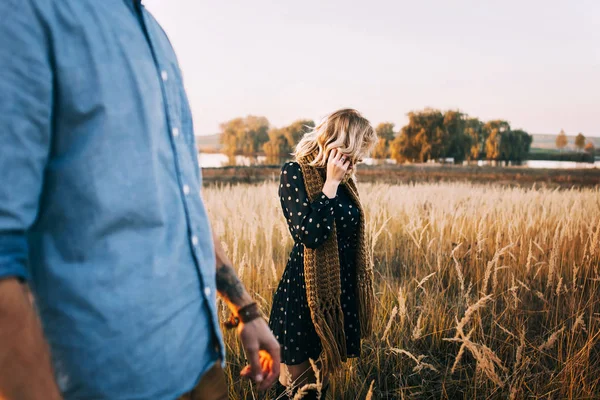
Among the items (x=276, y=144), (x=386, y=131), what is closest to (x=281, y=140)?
(x=276, y=144)

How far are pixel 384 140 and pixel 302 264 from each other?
61.0m

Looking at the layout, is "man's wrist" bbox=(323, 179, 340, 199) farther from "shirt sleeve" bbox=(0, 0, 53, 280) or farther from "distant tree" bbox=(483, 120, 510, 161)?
"distant tree" bbox=(483, 120, 510, 161)

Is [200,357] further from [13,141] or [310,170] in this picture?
[310,170]


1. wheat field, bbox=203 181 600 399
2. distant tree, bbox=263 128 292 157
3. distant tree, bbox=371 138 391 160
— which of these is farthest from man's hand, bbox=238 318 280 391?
distant tree, bbox=263 128 292 157

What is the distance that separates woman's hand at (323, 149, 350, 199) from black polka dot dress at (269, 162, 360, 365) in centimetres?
5

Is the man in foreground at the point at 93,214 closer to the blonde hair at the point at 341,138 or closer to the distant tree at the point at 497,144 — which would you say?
the blonde hair at the point at 341,138

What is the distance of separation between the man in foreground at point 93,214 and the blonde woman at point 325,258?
1283 mm

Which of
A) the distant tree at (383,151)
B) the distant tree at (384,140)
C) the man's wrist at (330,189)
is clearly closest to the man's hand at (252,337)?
the man's wrist at (330,189)

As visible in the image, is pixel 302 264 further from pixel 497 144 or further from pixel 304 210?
pixel 497 144

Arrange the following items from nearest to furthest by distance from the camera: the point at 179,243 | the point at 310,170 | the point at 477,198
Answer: the point at 179,243 → the point at 310,170 → the point at 477,198

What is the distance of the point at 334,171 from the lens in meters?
2.13

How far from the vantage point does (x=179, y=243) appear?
79cm

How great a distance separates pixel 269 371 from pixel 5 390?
67cm

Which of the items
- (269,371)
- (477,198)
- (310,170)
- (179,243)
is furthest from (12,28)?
(477,198)
